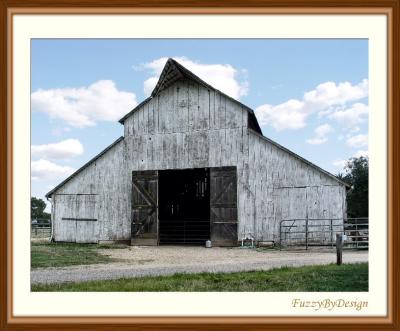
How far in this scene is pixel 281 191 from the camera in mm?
21625

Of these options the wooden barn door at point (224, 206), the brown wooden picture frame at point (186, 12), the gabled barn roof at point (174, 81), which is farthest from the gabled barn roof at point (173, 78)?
the brown wooden picture frame at point (186, 12)

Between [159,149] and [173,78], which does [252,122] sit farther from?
[159,149]

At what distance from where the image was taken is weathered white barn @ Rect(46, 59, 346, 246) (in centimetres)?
2150

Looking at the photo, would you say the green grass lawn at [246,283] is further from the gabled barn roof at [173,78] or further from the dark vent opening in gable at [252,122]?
the gabled barn roof at [173,78]

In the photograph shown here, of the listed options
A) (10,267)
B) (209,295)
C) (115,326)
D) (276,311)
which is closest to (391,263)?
(276,311)

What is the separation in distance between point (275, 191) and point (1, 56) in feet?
54.5

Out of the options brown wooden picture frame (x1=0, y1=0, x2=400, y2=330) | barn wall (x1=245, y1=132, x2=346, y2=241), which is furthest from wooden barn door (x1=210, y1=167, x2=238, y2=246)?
brown wooden picture frame (x1=0, y1=0, x2=400, y2=330)

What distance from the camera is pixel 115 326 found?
5621 millimetres

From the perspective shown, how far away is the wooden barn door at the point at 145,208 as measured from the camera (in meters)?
23.4

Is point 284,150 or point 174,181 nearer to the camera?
point 284,150

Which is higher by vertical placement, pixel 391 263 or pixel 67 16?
pixel 67 16

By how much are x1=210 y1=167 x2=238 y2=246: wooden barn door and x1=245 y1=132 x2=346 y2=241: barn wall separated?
72 cm

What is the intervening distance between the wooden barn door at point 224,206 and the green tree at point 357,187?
13814mm
